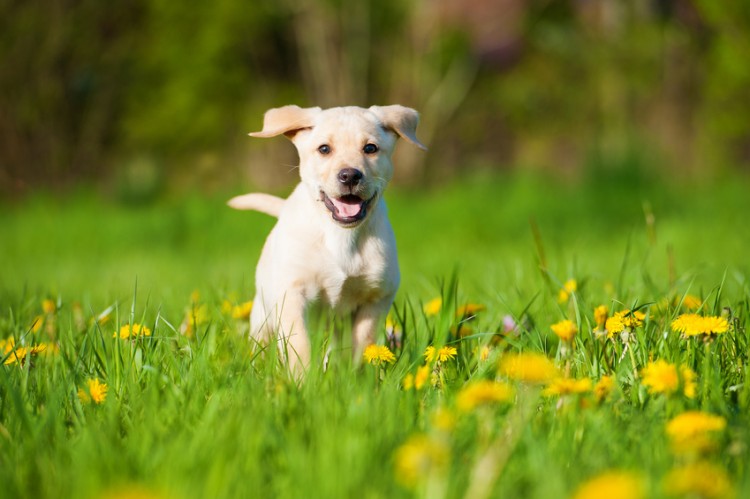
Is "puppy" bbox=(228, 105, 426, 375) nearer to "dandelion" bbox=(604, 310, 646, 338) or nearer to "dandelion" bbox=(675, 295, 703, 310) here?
"dandelion" bbox=(604, 310, 646, 338)

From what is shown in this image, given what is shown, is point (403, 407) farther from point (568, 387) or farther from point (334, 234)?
point (334, 234)

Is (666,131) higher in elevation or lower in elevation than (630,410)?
higher

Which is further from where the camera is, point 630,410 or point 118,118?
point 118,118

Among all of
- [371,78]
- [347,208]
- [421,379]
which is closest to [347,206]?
[347,208]

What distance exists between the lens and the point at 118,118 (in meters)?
11.8

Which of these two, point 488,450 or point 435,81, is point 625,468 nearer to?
point 488,450

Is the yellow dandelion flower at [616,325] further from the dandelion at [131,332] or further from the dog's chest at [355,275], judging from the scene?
the dandelion at [131,332]

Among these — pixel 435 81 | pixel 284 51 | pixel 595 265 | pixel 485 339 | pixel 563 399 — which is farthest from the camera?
pixel 284 51

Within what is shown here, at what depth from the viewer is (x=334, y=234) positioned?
262 centimetres

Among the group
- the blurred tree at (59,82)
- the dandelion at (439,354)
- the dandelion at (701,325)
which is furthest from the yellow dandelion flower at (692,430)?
the blurred tree at (59,82)

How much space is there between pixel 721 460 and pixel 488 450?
1.39 feet

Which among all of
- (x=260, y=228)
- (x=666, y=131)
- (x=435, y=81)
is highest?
(x=435, y=81)

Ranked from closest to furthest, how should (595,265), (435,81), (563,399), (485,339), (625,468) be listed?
1. (625,468)
2. (563,399)
3. (485,339)
4. (595,265)
5. (435,81)

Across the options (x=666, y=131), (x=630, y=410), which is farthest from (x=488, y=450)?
(x=666, y=131)
